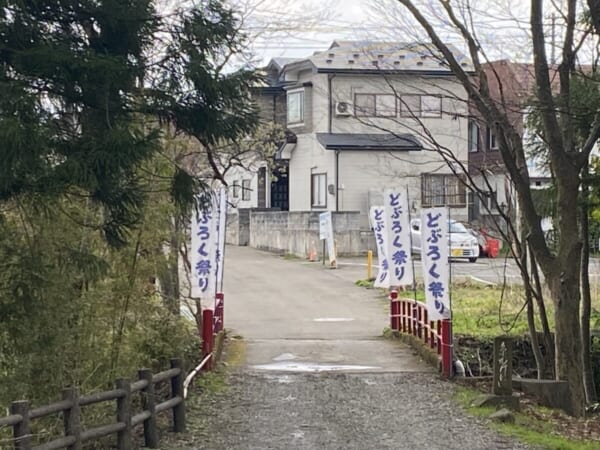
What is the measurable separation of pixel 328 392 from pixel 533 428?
9.59 ft

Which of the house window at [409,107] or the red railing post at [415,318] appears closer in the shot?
the house window at [409,107]

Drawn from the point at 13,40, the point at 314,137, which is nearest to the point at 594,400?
the point at 13,40

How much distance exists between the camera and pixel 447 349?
12453 millimetres

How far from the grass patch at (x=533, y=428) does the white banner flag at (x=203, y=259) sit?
4.33m

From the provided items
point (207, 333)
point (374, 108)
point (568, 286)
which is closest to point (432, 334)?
point (568, 286)

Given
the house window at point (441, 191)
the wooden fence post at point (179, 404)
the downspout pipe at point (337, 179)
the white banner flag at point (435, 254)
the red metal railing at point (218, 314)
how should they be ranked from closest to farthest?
the wooden fence post at point (179, 404) → the white banner flag at point (435, 254) → the red metal railing at point (218, 314) → the house window at point (441, 191) → the downspout pipe at point (337, 179)

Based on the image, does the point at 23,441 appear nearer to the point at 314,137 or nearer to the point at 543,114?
the point at 543,114

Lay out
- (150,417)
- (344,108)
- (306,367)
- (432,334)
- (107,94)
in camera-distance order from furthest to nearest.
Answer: (344,108), (432,334), (306,367), (150,417), (107,94)

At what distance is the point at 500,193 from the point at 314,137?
798cm

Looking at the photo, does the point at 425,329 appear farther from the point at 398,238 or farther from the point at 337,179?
the point at 337,179

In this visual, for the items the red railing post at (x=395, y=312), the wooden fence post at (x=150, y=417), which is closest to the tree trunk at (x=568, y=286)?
the red railing post at (x=395, y=312)

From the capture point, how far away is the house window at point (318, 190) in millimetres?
34550

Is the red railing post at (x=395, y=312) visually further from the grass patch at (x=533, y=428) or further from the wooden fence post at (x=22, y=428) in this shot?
the wooden fence post at (x=22, y=428)

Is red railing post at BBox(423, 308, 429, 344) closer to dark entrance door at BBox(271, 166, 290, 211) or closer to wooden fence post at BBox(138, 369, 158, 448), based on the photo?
wooden fence post at BBox(138, 369, 158, 448)
